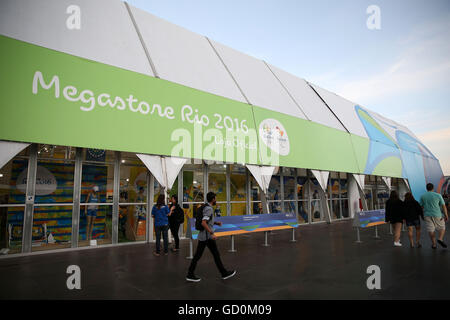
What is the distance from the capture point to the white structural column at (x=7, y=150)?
21.1 ft

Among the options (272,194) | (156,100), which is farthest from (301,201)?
(156,100)

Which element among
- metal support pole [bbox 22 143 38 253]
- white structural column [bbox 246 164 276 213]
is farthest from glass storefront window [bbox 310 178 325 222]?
metal support pole [bbox 22 143 38 253]

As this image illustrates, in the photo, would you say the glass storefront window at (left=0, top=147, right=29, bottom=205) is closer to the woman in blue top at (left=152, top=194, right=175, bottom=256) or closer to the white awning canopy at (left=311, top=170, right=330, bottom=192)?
the woman in blue top at (left=152, top=194, right=175, bottom=256)

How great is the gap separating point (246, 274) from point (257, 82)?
412 inches

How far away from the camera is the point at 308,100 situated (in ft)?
54.4

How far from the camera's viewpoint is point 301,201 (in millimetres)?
16016

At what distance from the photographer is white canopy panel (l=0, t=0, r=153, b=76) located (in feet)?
24.2

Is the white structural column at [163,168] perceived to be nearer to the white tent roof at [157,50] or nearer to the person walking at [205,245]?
the white tent roof at [157,50]

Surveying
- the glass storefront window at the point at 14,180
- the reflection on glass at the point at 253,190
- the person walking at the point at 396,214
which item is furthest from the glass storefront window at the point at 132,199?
the person walking at the point at 396,214

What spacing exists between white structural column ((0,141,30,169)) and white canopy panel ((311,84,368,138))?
16767 mm

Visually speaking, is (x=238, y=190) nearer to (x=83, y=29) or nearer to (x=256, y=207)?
(x=256, y=207)

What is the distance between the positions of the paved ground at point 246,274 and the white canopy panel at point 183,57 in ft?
20.5

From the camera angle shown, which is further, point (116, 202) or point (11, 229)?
point (116, 202)

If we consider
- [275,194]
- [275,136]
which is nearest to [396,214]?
[275,136]
